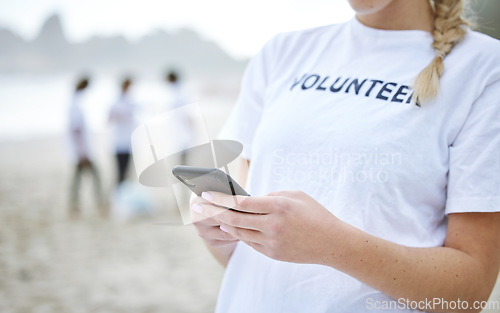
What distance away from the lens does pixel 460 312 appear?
806 millimetres

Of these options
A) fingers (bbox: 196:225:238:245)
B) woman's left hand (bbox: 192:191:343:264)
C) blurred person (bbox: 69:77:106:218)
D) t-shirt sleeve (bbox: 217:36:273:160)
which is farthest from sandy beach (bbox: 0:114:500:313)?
woman's left hand (bbox: 192:191:343:264)

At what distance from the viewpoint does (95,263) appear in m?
3.76

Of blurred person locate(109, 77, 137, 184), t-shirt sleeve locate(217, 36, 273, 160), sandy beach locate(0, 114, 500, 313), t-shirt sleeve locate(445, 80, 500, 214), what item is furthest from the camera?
blurred person locate(109, 77, 137, 184)

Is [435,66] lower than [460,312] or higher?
higher

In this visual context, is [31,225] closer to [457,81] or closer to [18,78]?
[457,81]

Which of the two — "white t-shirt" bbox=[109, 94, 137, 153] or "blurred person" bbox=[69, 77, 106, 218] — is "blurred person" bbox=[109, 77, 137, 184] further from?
"blurred person" bbox=[69, 77, 106, 218]

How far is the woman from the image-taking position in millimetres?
735

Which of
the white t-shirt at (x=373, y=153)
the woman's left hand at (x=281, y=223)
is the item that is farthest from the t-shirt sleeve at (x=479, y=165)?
the woman's left hand at (x=281, y=223)

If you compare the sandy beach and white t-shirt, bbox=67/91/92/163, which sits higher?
white t-shirt, bbox=67/91/92/163

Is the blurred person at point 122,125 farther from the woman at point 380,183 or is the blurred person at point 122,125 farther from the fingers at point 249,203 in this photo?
the fingers at point 249,203

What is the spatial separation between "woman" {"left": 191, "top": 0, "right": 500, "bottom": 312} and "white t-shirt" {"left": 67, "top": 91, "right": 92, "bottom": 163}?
14.5 feet

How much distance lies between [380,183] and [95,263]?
3.46 metres

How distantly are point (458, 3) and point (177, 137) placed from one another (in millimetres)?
686

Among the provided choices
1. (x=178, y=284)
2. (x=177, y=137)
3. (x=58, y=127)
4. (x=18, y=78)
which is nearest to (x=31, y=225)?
(x=178, y=284)
